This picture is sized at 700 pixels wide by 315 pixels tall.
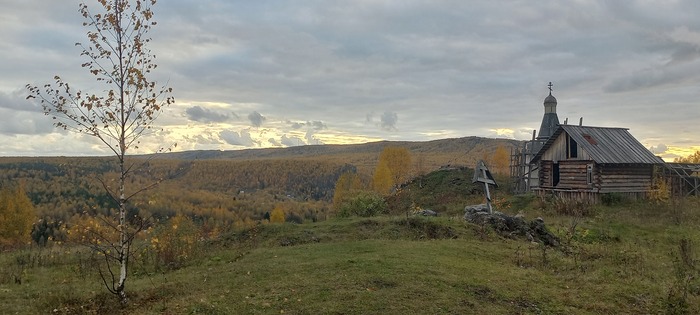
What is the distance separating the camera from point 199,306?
30.4 ft

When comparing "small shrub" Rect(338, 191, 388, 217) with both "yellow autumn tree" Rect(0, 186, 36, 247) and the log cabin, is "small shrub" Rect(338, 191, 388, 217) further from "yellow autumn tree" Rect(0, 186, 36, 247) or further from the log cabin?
"yellow autumn tree" Rect(0, 186, 36, 247)

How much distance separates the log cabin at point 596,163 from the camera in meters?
31.8

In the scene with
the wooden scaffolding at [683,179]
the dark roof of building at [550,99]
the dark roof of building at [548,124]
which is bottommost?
the wooden scaffolding at [683,179]

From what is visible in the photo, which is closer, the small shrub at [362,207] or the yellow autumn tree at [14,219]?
the small shrub at [362,207]

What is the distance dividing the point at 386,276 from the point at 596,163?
26.0 m

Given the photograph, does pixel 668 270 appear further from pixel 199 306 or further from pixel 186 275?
pixel 186 275

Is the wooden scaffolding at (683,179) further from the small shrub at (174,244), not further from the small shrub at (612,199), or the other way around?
the small shrub at (174,244)

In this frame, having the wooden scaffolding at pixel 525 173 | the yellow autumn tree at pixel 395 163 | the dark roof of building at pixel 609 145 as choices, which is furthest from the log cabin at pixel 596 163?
the yellow autumn tree at pixel 395 163

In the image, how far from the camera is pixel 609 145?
33.4 m

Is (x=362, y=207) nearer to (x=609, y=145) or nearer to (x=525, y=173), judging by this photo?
(x=609, y=145)

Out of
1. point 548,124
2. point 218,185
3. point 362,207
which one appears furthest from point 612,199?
point 218,185

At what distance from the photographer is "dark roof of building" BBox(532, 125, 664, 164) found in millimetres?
31656

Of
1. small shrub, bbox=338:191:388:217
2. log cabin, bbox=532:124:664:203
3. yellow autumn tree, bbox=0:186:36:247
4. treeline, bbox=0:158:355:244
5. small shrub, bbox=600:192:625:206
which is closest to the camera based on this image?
small shrub, bbox=338:191:388:217

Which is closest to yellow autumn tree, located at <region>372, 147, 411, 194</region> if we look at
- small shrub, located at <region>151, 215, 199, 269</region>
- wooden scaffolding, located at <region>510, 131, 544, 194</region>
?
wooden scaffolding, located at <region>510, 131, 544, 194</region>
